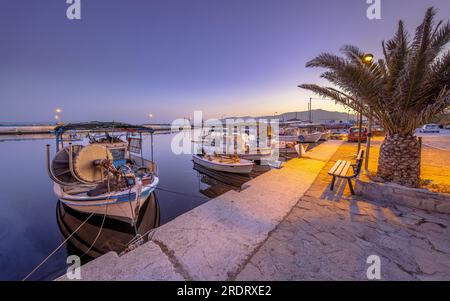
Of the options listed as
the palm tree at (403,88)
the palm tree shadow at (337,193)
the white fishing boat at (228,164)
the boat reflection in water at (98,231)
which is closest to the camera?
the palm tree at (403,88)

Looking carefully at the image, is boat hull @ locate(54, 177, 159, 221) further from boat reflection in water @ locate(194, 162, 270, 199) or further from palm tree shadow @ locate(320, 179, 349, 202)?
palm tree shadow @ locate(320, 179, 349, 202)

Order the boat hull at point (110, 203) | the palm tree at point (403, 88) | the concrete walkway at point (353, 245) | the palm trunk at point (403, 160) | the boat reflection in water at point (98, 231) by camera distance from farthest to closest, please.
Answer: the boat hull at point (110, 203), the boat reflection in water at point (98, 231), the palm trunk at point (403, 160), the palm tree at point (403, 88), the concrete walkway at point (353, 245)

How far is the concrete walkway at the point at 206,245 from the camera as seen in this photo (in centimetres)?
238

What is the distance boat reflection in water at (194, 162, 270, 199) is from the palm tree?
631 cm

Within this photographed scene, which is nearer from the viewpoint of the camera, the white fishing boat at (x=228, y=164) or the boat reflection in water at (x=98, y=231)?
the boat reflection in water at (x=98, y=231)

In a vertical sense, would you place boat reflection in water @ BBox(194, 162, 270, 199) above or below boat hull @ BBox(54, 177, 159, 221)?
below

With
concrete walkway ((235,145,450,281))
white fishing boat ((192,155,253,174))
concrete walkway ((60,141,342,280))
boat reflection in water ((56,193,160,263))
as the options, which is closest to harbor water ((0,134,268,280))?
boat reflection in water ((56,193,160,263))

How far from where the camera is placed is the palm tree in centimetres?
407

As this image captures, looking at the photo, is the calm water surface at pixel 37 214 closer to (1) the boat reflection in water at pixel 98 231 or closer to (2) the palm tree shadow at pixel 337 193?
(1) the boat reflection in water at pixel 98 231

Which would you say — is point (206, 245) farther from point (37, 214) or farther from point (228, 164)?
point (37, 214)

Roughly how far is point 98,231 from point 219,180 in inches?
289

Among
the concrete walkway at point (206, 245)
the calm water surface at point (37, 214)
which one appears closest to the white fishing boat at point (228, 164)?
the calm water surface at point (37, 214)

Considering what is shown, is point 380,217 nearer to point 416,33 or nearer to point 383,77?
point 383,77

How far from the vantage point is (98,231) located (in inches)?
242
